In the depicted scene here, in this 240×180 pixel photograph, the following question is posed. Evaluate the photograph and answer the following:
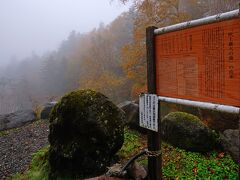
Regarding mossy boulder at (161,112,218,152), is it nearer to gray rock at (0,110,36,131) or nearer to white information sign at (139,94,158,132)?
white information sign at (139,94,158,132)

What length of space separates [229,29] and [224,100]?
0.74m

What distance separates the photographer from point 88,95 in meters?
6.12

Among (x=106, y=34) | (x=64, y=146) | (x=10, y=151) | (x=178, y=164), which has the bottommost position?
(x=10, y=151)

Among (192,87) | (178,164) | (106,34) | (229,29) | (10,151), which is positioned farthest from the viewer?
(106,34)

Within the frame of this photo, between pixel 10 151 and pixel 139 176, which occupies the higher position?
pixel 139 176

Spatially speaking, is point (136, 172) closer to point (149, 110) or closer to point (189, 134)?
point (149, 110)

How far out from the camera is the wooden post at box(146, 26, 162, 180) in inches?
168

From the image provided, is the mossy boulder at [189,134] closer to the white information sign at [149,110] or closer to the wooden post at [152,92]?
the wooden post at [152,92]

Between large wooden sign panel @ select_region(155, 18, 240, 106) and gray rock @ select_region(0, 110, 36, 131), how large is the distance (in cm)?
1078

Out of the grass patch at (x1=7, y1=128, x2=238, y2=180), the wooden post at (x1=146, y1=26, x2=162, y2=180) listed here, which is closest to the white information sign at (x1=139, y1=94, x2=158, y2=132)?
the wooden post at (x1=146, y1=26, x2=162, y2=180)

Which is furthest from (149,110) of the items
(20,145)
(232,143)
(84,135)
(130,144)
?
(20,145)

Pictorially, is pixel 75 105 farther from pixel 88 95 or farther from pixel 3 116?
pixel 3 116

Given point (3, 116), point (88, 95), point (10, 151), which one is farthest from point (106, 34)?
point (88, 95)

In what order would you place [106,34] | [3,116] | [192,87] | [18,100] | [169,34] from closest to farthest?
1. [192,87]
2. [169,34]
3. [3,116]
4. [106,34]
5. [18,100]
